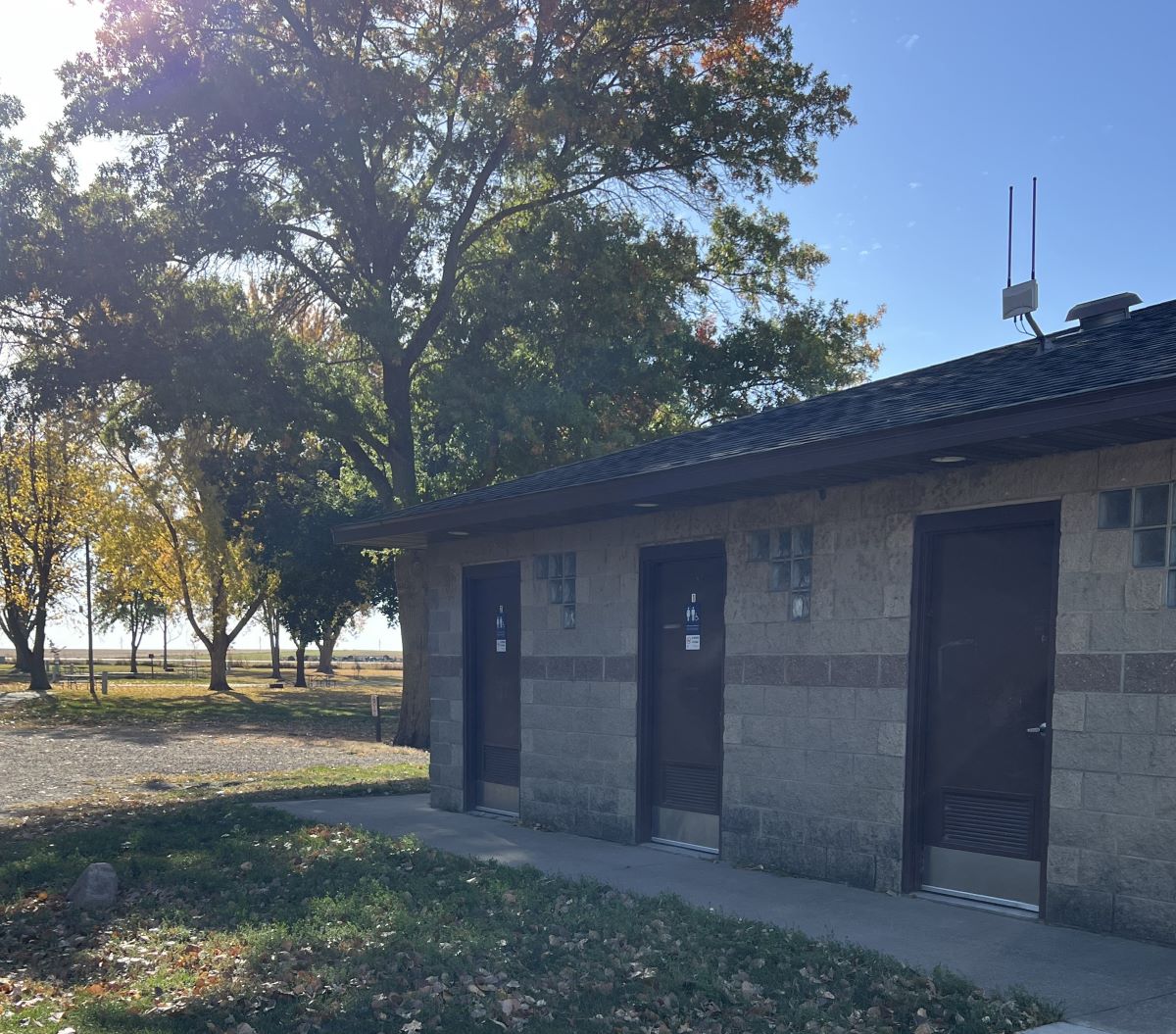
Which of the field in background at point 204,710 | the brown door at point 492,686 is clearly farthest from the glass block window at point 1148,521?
the field in background at point 204,710

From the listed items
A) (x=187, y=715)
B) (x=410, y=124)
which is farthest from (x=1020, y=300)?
(x=187, y=715)

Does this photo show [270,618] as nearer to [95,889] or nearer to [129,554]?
[129,554]

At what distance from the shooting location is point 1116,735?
697cm

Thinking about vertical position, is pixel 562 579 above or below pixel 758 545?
below

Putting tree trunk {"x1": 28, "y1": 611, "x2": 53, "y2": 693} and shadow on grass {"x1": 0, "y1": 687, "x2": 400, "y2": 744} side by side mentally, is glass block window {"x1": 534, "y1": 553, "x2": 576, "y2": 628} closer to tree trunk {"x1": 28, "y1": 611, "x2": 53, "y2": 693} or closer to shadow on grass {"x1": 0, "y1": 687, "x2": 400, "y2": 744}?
shadow on grass {"x1": 0, "y1": 687, "x2": 400, "y2": 744}

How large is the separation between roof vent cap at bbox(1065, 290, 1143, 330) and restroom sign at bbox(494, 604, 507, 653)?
21.2 ft

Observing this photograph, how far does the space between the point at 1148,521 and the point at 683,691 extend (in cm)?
460

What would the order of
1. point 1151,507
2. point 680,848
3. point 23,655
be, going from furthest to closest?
point 23,655
point 680,848
point 1151,507

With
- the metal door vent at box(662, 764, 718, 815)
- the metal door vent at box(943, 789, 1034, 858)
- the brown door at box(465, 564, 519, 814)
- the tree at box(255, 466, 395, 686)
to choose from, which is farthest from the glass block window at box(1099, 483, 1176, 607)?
the tree at box(255, 466, 395, 686)

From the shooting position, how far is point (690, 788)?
1035cm

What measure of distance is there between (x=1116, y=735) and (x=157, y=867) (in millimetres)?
7594

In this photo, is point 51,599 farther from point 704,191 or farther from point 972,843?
point 972,843

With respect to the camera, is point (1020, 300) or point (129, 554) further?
point (129, 554)

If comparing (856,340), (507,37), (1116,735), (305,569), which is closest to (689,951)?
(1116,735)
